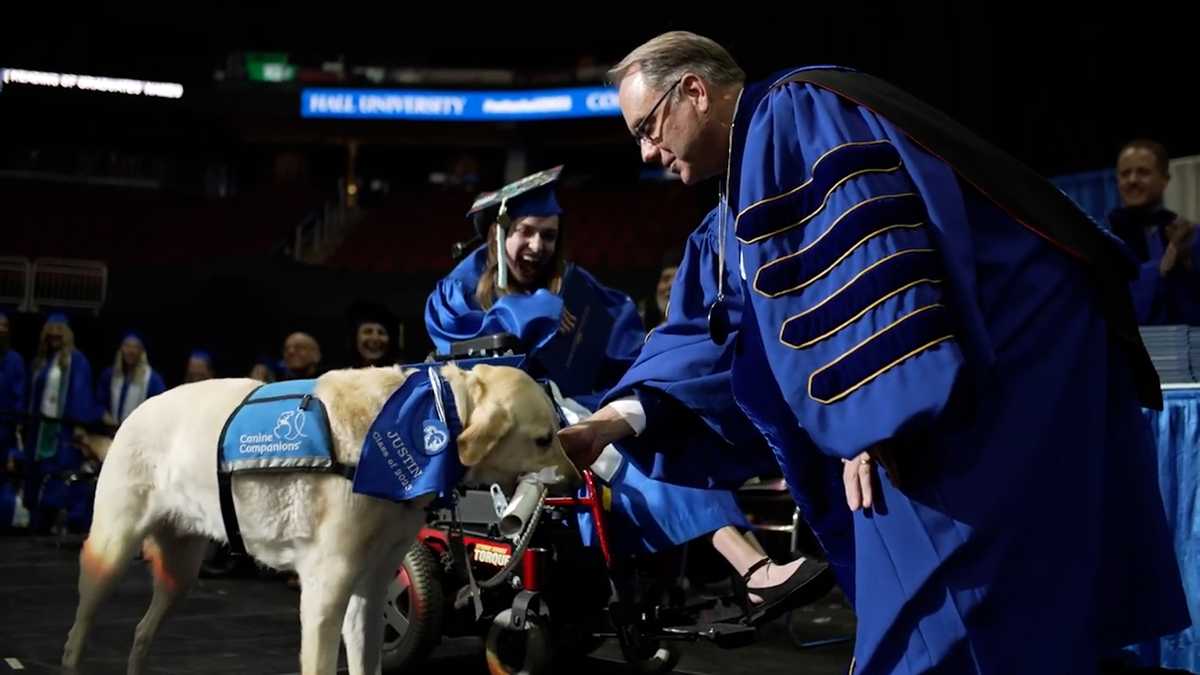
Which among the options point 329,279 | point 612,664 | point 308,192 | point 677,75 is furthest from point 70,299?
point 677,75

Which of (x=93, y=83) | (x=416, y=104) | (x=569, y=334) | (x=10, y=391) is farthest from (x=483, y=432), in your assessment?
(x=93, y=83)

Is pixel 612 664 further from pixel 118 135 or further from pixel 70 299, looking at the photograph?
pixel 118 135

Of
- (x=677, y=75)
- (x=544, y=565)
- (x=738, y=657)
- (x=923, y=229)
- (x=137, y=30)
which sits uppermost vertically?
(x=137, y=30)

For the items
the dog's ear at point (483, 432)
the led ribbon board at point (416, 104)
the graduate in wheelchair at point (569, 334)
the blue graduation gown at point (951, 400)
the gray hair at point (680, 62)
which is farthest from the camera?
the led ribbon board at point (416, 104)

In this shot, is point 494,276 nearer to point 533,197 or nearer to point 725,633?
point 533,197

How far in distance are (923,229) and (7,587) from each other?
22.4ft

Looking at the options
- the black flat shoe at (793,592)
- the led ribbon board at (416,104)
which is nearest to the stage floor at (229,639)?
the black flat shoe at (793,592)

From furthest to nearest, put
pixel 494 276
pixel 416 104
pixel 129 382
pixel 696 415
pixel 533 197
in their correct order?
pixel 416 104, pixel 129 382, pixel 494 276, pixel 533 197, pixel 696 415

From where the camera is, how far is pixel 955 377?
1.60 meters

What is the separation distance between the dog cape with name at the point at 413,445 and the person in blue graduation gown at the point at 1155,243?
11.8 ft

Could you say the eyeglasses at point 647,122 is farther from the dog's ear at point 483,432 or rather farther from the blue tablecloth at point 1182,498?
the blue tablecloth at point 1182,498

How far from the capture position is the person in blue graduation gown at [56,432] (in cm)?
1067

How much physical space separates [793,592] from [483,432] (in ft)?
3.47

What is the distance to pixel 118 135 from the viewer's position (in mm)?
27938
